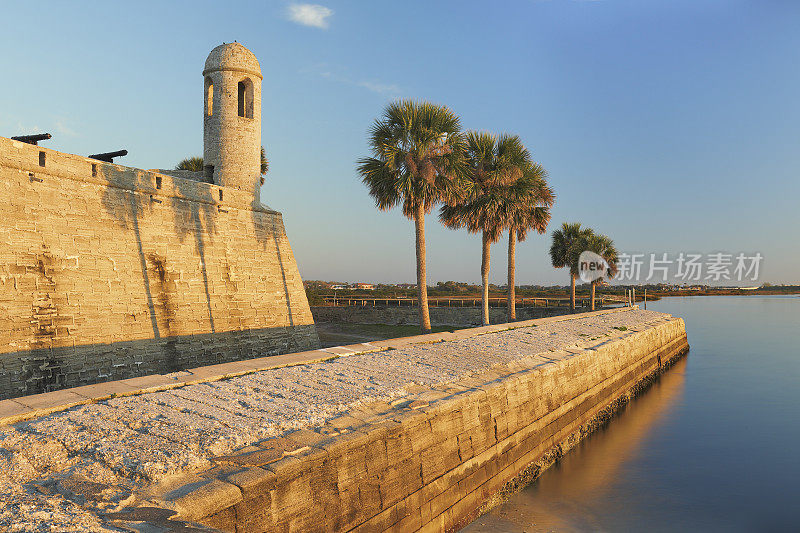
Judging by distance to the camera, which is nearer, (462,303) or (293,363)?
(293,363)

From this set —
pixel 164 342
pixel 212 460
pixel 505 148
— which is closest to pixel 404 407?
pixel 212 460

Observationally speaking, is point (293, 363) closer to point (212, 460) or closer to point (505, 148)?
point (212, 460)

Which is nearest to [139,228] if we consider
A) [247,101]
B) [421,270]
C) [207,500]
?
[247,101]

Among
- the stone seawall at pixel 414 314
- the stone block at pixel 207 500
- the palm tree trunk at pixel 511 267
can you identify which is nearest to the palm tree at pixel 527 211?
the palm tree trunk at pixel 511 267

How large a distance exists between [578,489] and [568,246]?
32747mm

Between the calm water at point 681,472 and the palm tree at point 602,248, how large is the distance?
20.2m

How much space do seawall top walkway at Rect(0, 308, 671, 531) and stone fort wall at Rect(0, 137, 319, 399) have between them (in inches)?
231

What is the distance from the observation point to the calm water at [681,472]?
28.4 feet

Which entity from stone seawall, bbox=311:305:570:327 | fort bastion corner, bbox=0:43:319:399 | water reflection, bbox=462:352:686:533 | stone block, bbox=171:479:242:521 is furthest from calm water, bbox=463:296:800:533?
stone seawall, bbox=311:305:570:327

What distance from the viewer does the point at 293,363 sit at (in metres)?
9.51

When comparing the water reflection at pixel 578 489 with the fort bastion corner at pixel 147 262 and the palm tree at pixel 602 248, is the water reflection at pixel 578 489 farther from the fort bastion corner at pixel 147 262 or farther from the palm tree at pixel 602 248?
the palm tree at pixel 602 248

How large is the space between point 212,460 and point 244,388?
8.87 ft


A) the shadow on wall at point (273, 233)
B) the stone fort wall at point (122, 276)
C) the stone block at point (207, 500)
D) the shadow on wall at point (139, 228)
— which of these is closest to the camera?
the stone block at point (207, 500)

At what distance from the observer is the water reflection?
7.79 meters
